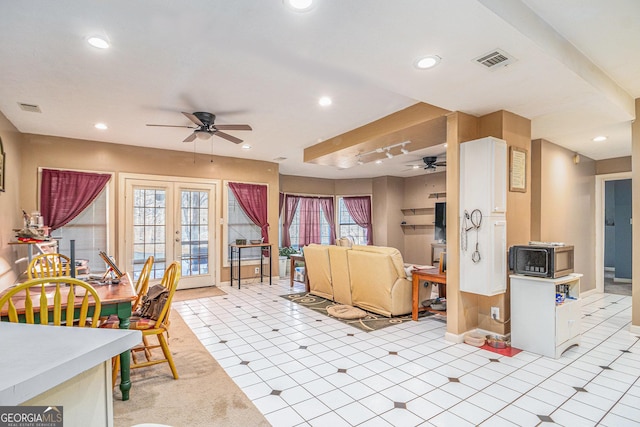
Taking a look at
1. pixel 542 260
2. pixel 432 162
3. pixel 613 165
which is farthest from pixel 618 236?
pixel 542 260

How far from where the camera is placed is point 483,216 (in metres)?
3.40

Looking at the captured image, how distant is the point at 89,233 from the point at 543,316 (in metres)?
6.43

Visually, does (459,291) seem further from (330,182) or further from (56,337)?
(330,182)

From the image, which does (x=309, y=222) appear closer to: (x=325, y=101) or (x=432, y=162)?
(x=432, y=162)

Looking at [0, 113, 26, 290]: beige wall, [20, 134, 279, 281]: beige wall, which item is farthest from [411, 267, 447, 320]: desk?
[0, 113, 26, 290]: beige wall

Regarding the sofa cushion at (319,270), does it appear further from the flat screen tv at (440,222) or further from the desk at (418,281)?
the flat screen tv at (440,222)

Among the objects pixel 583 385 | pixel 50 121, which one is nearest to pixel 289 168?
pixel 50 121

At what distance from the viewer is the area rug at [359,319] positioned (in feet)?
13.7

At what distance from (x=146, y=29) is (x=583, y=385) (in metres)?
4.32

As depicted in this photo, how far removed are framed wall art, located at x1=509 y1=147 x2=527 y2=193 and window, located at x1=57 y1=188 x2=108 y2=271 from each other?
604 cm

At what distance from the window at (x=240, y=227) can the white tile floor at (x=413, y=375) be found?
2.61 metres

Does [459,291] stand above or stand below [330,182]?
below

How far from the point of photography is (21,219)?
4.87 metres

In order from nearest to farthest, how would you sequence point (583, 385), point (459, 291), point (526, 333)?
point (583, 385), point (526, 333), point (459, 291)
